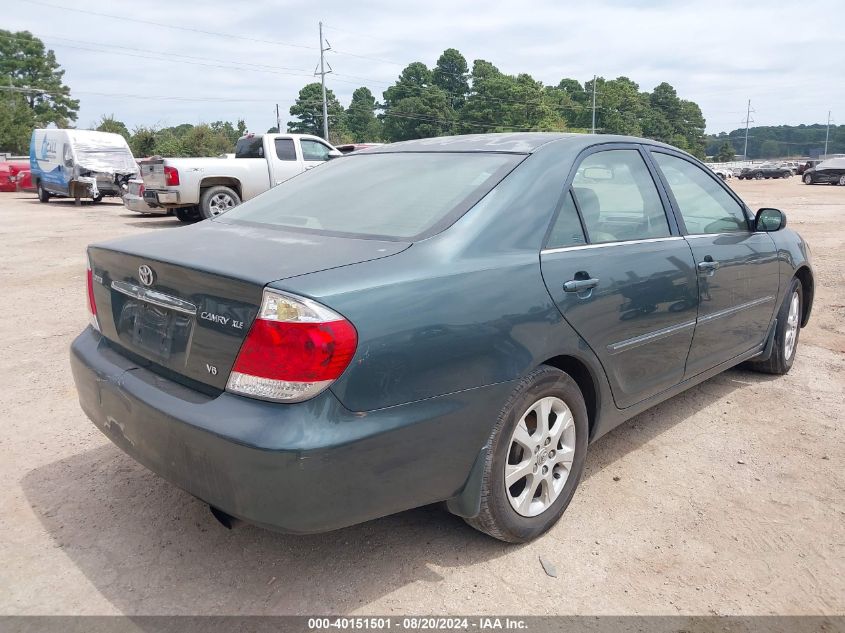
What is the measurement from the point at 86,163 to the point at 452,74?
3738 inches

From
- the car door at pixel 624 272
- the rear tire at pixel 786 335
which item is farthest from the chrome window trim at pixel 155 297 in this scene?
the rear tire at pixel 786 335

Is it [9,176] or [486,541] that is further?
[9,176]

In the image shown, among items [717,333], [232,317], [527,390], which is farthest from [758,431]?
[232,317]

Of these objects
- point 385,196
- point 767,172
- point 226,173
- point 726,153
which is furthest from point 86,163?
point 726,153

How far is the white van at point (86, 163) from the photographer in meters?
19.2

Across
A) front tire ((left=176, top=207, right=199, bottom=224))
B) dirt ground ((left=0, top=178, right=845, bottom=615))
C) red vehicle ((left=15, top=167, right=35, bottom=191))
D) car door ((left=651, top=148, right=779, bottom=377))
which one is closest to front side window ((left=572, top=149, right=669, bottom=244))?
car door ((left=651, top=148, right=779, bottom=377))

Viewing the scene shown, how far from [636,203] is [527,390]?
136 cm

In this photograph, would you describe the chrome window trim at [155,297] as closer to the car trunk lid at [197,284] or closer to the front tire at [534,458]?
the car trunk lid at [197,284]

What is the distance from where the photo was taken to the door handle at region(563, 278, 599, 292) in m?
2.70

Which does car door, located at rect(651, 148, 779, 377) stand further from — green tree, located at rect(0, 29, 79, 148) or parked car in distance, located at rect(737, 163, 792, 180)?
green tree, located at rect(0, 29, 79, 148)

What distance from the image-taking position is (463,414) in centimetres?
233

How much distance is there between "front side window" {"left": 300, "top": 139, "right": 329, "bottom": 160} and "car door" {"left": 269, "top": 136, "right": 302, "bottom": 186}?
23cm

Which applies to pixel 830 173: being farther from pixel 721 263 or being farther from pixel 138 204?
pixel 721 263

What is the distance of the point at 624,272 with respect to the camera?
3.00m
